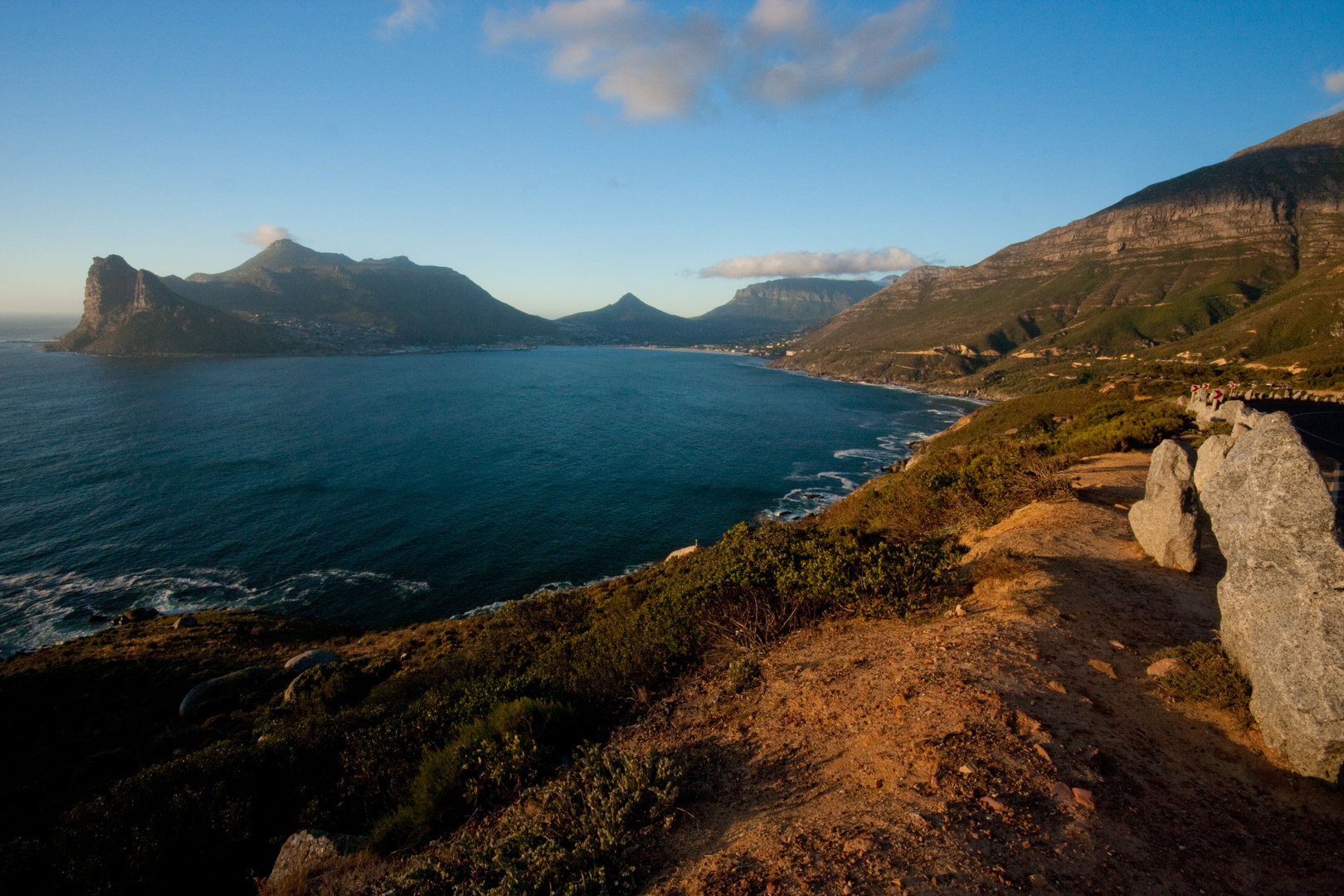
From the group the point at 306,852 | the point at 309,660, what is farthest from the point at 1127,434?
the point at 309,660

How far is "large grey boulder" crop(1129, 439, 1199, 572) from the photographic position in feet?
32.7

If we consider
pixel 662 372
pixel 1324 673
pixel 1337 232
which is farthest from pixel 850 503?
pixel 1337 232

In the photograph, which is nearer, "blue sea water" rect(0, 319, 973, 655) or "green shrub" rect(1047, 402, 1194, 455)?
"green shrub" rect(1047, 402, 1194, 455)

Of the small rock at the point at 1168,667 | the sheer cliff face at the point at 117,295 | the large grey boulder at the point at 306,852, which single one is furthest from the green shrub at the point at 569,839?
the sheer cliff face at the point at 117,295

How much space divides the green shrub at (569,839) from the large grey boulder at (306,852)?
1523 mm

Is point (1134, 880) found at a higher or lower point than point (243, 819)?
higher

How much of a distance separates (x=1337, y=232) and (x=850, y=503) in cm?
18079

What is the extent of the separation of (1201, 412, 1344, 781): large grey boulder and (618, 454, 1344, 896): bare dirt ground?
17.9 inches

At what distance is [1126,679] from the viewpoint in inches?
266

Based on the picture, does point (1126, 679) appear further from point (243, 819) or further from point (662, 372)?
point (662, 372)

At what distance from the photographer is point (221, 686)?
19.5m

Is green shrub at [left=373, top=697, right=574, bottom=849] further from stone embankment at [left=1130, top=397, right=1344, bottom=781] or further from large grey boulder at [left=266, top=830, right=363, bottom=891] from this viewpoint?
stone embankment at [left=1130, top=397, right=1344, bottom=781]

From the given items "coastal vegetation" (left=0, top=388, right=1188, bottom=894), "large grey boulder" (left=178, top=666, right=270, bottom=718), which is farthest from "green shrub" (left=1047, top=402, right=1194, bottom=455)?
"large grey boulder" (left=178, top=666, right=270, bottom=718)

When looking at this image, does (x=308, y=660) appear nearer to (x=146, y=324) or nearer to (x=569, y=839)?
(x=569, y=839)
